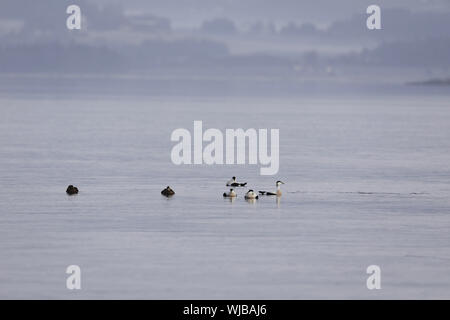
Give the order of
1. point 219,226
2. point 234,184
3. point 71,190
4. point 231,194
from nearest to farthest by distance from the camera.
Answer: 1. point 219,226
2. point 231,194
3. point 71,190
4. point 234,184

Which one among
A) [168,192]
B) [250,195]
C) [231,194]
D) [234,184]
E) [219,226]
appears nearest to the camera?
[219,226]

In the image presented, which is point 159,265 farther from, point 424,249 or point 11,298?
point 424,249

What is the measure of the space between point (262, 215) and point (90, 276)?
10.4m

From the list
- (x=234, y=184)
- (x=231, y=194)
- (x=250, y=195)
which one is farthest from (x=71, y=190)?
(x=234, y=184)

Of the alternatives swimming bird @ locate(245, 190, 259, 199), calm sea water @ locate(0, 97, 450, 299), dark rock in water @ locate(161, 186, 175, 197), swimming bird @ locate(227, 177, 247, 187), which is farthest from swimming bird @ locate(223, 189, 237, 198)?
swimming bird @ locate(227, 177, 247, 187)

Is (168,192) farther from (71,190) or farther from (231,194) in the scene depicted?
(71,190)

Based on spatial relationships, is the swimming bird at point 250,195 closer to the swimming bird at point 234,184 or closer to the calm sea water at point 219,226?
the calm sea water at point 219,226

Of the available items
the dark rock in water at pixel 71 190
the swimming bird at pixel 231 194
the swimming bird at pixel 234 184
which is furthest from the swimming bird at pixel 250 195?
the dark rock in water at pixel 71 190

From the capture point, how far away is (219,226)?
122ft

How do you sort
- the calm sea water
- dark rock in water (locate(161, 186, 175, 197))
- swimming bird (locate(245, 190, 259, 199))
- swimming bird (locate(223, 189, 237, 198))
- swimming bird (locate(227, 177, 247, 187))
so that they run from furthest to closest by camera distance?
swimming bird (locate(227, 177, 247, 187)), dark rock in water (locate(161, 186, 175, 197)), swimming bird (locate(223, 189, 237, 198)), swimming bird (locate(245, 190, 259, 199)), the calm sea water

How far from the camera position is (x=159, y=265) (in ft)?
103

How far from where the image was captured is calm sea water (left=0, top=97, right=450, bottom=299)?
29.7 meters

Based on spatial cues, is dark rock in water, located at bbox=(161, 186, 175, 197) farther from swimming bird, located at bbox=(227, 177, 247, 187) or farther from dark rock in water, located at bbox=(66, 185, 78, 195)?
swimming bird, located at bbox=(227, 177, 247, 187)

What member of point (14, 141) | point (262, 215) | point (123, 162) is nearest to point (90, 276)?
point (262, 215)
